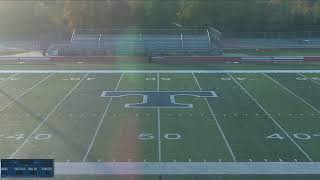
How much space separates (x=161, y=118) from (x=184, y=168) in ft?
17.1

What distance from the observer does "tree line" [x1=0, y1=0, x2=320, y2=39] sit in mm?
52812

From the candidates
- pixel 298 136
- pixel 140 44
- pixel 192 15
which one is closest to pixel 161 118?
pixel 298 136

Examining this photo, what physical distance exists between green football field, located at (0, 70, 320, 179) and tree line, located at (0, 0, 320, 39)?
26.1m

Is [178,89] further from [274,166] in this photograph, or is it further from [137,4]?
[137,4]

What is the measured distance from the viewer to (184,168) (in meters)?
12.8

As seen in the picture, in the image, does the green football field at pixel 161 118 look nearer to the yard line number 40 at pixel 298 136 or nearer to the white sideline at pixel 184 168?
the yard line number 40 at pixel 298 136

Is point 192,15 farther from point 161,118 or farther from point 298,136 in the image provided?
point 298,136

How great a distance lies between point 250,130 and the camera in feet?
53.9

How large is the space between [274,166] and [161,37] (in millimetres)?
29347

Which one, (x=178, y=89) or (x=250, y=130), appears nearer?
(x=250, y=130)

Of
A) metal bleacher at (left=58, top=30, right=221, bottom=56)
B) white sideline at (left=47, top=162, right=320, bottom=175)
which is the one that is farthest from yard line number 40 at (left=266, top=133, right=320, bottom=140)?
metal bleacher at (left=58, top=30, right=221, bottom=56)

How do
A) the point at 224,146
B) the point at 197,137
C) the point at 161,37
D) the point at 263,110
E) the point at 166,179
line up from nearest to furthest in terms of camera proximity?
1. the point at 166,179
2. the point at 224,146
3. the point at 197,137
4. the point at 263,110
5. the point at 161,37

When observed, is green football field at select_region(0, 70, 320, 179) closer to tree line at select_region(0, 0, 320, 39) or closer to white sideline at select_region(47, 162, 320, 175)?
white sideline at select_region(47, 162, 320, 175)

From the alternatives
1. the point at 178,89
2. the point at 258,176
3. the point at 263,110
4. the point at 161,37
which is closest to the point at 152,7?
the point at 161,37
